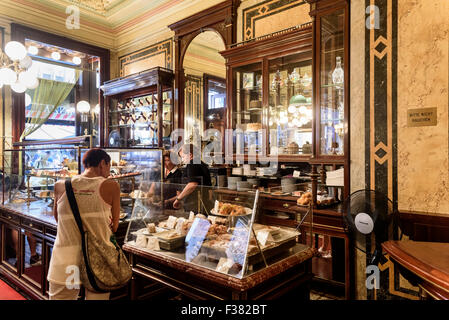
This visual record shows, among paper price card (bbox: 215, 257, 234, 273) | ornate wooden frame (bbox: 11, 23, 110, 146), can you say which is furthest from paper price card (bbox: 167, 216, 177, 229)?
ornate wooden frame (bbox: 11, 23, 110, 146)

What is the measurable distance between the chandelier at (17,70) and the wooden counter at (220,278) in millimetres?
2524

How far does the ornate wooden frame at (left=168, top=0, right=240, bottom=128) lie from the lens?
14.5ft

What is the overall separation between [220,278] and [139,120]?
185 inches

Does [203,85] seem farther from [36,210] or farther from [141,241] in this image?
[141,241]

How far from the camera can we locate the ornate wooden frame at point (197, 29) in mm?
Answer: 4418

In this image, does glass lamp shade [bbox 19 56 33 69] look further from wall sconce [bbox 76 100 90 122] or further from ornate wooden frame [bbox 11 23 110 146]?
wall sconce [bbox 76 100 90 122]

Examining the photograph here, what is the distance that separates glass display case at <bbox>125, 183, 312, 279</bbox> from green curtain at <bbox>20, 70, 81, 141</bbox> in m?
4.49

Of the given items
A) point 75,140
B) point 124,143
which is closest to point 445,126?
point 75,140

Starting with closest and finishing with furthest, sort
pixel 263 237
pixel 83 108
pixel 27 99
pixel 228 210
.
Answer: pixel 263 237
pixel 228 210
pixel 27 99
pixel 83 108

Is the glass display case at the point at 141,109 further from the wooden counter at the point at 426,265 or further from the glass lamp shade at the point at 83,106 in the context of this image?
the wooden counter at the point at 426,265

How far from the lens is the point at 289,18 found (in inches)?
153

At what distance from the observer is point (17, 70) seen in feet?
11.6

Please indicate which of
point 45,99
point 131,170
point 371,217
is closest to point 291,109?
point 371,217

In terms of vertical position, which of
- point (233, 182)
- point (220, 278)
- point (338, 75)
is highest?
point (338, 75)
